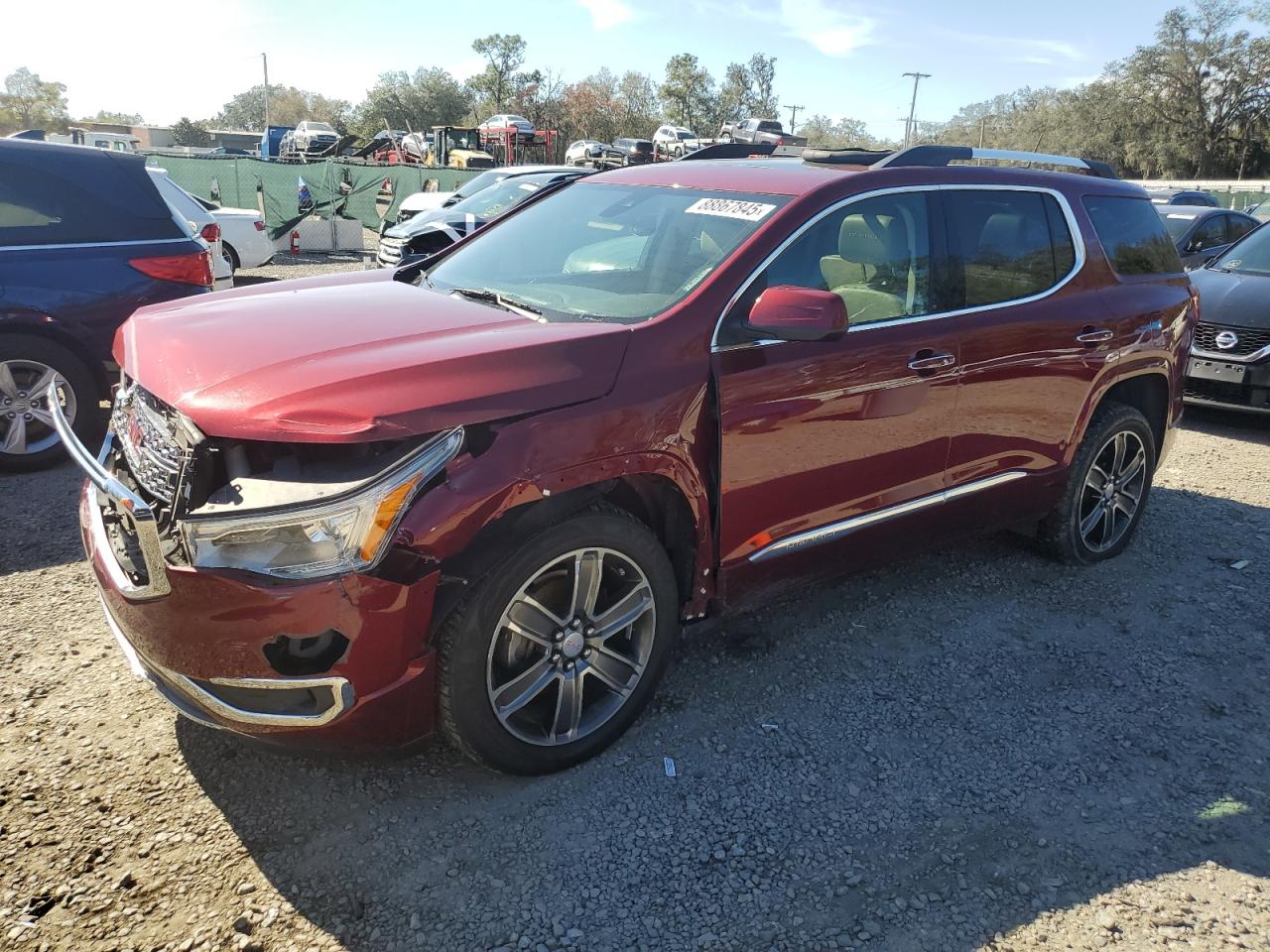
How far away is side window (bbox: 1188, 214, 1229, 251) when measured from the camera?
37.3 feet

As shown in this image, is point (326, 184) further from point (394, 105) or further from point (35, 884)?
point (394, 105)

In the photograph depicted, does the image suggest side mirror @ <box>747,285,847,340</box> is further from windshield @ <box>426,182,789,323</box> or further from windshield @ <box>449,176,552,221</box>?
windshield @ <box>449,176,552,221</box>

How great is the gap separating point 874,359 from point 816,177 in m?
0.73

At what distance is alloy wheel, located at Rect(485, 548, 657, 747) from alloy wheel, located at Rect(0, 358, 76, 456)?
396 centimetres

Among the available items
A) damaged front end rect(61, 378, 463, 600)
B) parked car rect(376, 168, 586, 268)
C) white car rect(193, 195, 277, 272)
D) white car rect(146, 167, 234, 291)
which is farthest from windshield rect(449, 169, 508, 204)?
damaged front end rect(61, 378, 463, 600)

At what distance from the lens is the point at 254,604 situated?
230 centimetres

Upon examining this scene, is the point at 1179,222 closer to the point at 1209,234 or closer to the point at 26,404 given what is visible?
the point at 1209,234

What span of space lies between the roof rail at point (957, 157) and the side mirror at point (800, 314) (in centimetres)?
107

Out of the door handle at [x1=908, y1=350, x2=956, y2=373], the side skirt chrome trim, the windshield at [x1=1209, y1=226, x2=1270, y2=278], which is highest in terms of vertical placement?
the windshield at [x1=1209, y1=226, x2=1270, y2=278]

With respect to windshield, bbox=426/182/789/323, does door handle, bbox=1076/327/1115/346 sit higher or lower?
lower

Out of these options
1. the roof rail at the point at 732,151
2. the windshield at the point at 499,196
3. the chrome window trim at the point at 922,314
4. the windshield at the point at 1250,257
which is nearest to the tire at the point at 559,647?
the chrome window trim at the point at 922,314

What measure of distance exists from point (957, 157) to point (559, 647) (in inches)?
110

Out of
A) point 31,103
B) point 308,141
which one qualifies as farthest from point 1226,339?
point 31,103

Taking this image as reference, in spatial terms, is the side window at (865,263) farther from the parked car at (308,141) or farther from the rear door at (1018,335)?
the parked car at (308,141)
